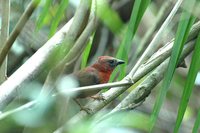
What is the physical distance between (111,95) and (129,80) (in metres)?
0.24

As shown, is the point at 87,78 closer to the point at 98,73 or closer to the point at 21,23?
the point at 98,73

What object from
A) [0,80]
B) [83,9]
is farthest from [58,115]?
[0,80]

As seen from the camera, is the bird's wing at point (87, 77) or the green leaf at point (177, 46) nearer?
the green leaf at point (177, 46)

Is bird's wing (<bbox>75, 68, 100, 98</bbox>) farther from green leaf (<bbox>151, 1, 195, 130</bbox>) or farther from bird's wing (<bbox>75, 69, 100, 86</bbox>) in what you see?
green leaf (<bbox>151, 1, 195, 130</bbox>)

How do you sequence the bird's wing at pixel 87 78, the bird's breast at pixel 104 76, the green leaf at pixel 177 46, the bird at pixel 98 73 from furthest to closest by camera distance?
1. the bird's breast at pixel 104 76
2. the bird at pixel 98 73
3. the bird's wing at pixel 87 78
4. the green leaf at pixel 177 46

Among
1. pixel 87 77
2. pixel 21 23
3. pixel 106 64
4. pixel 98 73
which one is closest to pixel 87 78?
pixel 87 77

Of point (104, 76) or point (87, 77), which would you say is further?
point (104, 76)

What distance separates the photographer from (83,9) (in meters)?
1.60

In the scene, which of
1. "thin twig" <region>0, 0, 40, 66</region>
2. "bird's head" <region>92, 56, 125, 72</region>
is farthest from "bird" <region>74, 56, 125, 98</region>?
"thin twig" <region>0, 0, 40, 66</region>

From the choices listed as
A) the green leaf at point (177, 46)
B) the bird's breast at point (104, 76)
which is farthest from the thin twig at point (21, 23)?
the bird's breast at point (104, 76)

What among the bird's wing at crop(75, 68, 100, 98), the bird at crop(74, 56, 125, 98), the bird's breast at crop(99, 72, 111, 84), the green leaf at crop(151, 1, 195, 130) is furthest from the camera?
the bird's breast at crop(99, 72, 111, 84)

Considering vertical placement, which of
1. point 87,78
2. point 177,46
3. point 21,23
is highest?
point 87,78

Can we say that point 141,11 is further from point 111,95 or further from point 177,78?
point 177,78

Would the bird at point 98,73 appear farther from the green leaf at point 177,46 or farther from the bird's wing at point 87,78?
the green leaf at point 177,46
